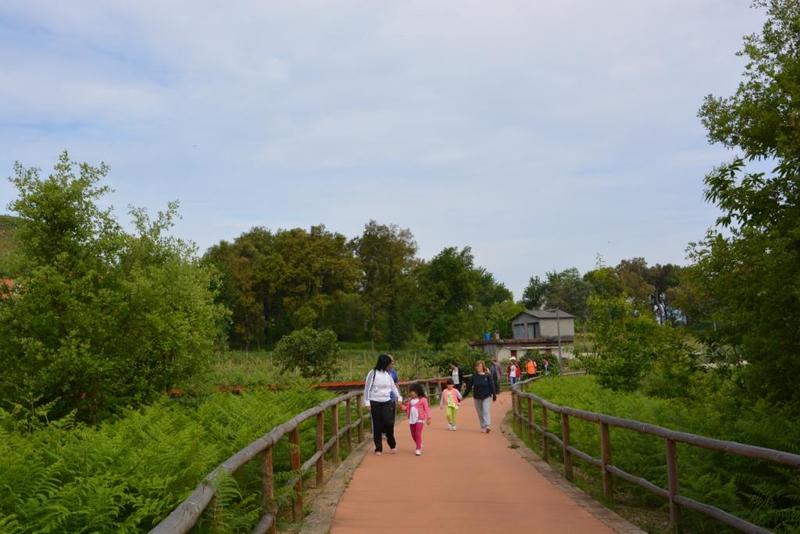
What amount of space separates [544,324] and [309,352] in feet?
175

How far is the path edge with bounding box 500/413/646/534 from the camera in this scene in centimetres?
769

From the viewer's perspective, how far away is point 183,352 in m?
21.1

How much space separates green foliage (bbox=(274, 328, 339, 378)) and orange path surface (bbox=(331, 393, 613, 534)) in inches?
743

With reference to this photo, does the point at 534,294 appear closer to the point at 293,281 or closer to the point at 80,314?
the point at 293,281

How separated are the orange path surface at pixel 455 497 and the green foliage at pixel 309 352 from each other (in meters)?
18.9

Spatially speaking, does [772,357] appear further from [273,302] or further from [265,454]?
[273,302]

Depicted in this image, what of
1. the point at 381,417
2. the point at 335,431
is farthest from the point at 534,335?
the point at 335,431

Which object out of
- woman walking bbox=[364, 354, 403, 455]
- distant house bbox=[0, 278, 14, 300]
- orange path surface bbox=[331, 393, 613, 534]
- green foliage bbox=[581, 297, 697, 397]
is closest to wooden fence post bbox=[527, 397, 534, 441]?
orange path surface bbox=[331, 393, 613, 534]

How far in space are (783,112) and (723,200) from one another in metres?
1.10

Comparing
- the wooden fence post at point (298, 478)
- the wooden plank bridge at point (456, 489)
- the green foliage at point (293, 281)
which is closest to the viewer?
the wooden plank bridge at point (456, 489)

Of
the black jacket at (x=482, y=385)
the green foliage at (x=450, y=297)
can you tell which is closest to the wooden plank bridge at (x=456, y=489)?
the black jacket at (x=482, y=385)

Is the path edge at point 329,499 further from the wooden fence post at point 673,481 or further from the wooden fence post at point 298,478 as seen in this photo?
the wooden fence post at point 673,481

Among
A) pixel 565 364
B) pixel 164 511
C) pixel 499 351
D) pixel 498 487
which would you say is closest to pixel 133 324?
pixel 498 487

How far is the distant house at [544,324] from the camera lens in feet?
266
